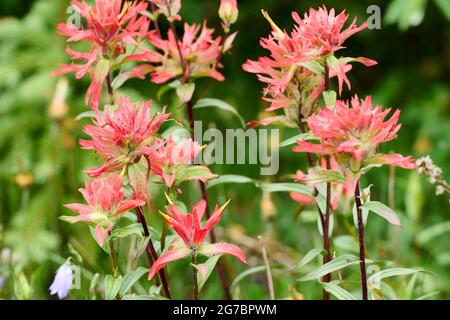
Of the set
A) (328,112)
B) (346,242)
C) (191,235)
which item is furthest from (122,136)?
(346,242)

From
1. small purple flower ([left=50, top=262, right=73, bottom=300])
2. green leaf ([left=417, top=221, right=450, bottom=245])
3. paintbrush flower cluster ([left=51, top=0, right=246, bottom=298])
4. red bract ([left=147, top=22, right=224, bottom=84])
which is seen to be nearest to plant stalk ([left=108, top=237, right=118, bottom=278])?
paintbrush flower cluster ([left=51, top=0, right=246, bottom=298])

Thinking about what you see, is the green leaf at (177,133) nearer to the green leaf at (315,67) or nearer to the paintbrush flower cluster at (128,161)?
the paintbrush flower cluster at (128,161)

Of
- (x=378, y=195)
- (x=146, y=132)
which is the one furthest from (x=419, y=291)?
(x=146, y=132)

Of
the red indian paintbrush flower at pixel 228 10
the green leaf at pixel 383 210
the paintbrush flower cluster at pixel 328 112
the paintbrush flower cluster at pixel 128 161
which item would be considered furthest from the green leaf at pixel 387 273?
the red indian paintbrush flower at pixel 228 10

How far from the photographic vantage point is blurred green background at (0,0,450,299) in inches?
72.7

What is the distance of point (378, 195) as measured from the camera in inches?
89.0

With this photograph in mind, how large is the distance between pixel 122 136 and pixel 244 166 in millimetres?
1472

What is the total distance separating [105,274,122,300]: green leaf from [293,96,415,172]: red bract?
340 mm

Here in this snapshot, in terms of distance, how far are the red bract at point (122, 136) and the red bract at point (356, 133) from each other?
0.72ft

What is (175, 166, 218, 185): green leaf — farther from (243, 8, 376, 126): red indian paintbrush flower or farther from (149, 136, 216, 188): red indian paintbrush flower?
(243, 8, 376, 126): red indian paintbrush flower

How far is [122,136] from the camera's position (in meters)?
1.00
